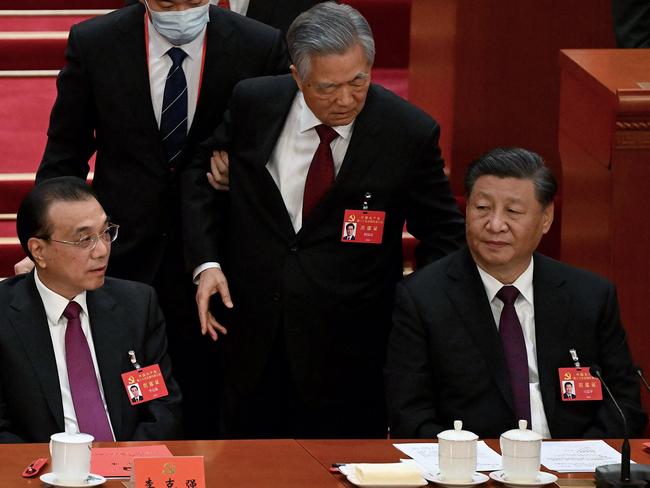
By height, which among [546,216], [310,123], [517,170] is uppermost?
[310,123]

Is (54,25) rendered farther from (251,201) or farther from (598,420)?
(598,420)

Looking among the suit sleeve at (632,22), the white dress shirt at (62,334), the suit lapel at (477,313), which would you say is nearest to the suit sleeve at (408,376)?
the suit lapel at (477,313)

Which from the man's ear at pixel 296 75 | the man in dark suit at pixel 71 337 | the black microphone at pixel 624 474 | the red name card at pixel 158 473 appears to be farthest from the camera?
the man's ear at pixel 296 75

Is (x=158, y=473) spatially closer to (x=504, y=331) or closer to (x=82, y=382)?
(x=82, y=382)

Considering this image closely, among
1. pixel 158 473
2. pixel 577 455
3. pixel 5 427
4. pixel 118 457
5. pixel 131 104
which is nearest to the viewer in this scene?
pixel 158 473

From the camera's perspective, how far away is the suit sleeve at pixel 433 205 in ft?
11.4

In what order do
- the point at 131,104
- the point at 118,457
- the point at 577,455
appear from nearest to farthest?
the point at 118,457
the point at 577,455
the point at 131,104

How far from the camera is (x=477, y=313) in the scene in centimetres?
332

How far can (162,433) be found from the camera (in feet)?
10.7

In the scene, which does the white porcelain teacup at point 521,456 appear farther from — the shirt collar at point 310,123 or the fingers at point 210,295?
the shirt collar at point 310,123

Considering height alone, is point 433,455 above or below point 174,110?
below

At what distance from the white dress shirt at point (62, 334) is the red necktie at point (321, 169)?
1.94 feet

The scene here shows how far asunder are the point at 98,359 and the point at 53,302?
0.56 ft

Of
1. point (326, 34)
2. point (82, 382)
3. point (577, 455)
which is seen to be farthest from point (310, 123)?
point (577, 455)
